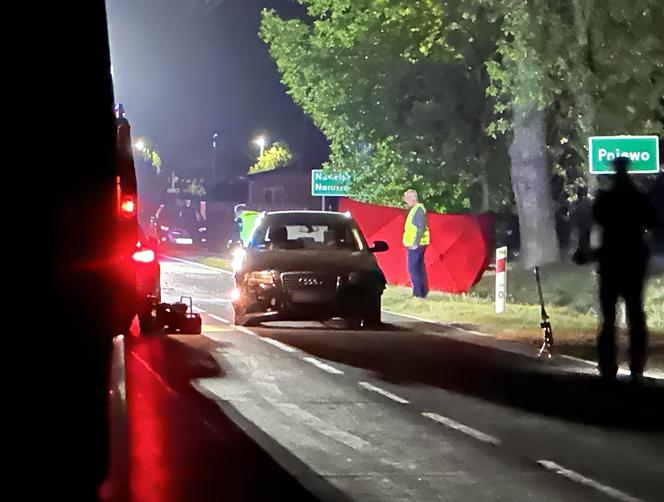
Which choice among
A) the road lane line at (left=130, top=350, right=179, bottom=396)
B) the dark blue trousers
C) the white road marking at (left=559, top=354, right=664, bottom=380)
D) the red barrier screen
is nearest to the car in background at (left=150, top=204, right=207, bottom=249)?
the red barrier screen

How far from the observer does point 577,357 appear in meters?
14.0

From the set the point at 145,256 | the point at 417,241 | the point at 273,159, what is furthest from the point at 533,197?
the point at 273,159

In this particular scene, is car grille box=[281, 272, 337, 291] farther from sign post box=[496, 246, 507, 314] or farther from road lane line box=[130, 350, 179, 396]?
sign post box=[496, 246, 507, 314]

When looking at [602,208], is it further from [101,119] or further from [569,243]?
[569,243]

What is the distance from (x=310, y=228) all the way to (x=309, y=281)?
7.23 feet

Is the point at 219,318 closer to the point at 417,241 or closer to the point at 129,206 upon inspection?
the point at 417,241

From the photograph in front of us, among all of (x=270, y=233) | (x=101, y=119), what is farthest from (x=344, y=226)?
(x=101, y=119)

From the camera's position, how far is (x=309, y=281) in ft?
51.6

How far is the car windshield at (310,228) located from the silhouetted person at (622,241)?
219 inches

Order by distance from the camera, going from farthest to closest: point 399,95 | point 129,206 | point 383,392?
point 399,95 → point 129,206 → point 383,392

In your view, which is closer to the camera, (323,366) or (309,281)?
→ (323,366)

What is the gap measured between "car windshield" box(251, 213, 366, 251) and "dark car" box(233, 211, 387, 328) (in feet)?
0.13

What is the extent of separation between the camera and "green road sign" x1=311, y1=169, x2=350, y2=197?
3522 centimetres

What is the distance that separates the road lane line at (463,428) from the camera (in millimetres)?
8891
